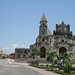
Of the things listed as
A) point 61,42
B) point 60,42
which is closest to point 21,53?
point 60,42

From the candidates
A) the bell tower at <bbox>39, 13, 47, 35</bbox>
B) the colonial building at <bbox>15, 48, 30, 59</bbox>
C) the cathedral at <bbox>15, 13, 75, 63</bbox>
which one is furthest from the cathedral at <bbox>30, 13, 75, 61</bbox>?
the colonial building at <bbox>15, 48, 30, 59</bbox>

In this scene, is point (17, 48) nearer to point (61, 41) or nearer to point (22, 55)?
point (22, 55)

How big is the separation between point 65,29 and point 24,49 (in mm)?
29262

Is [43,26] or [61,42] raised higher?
[43,26]

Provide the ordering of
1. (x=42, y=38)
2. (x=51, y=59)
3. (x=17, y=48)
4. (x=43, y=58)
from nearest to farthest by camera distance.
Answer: (x=51, y=59)
(x=43, y=58)
(x=42, y=38)
(x=17, y=48)

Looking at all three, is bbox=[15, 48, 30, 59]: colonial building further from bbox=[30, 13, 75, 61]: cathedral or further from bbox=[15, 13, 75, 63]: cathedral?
bbox=[30, 13, 75, 61]: cathedral

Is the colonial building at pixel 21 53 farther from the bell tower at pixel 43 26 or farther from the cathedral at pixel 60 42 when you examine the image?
the bell tower at pixel 43 26

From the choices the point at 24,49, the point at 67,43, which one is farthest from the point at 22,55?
the point at 67,43

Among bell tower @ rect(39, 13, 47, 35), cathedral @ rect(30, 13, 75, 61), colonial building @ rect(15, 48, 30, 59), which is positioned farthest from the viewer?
colonial building @ rect(15, 48, 30, 59)

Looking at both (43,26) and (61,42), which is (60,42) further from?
(43,26)

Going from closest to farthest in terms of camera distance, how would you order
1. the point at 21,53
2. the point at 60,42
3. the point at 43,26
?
the point at 60,42
the point at 43,26
the point at 21,53

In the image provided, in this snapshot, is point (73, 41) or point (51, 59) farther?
point (73, 41)

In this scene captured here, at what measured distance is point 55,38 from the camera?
52.5 meters

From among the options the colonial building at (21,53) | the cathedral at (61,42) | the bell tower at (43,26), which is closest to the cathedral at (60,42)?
the cathedral at (61,42)
